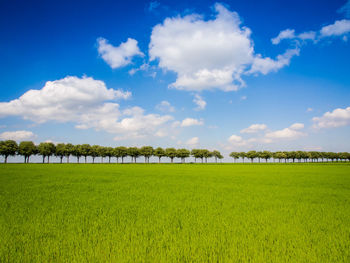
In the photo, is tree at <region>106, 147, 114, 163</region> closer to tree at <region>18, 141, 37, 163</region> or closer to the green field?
tree at <region>18, 141, 37, 163</region>

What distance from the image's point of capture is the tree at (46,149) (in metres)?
120

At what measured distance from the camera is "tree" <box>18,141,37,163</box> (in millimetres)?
113688

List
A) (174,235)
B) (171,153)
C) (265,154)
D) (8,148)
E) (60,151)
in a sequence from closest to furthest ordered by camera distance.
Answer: (174,235)
(8,148)
(60,151)
(171,153)
(265,154)

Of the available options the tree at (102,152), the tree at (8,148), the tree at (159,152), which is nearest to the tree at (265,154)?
the tree at (159,152)

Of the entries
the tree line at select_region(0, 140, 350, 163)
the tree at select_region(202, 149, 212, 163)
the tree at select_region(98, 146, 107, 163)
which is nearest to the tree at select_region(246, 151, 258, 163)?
the tree line at select_region(0, 140, 350, 163)

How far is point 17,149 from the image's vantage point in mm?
113250

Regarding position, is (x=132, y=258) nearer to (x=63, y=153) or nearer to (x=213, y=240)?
(x=213, y=240)

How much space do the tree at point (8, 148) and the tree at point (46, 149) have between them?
12.4 metres

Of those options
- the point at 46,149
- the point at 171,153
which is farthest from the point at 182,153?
the point at 46,149

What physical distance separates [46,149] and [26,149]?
403 inches

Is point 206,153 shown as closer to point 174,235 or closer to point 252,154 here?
point 252,154

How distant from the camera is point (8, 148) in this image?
10800cm

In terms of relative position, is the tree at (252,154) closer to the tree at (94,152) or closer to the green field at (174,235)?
the tree at (94,152)

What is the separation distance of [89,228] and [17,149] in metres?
142
